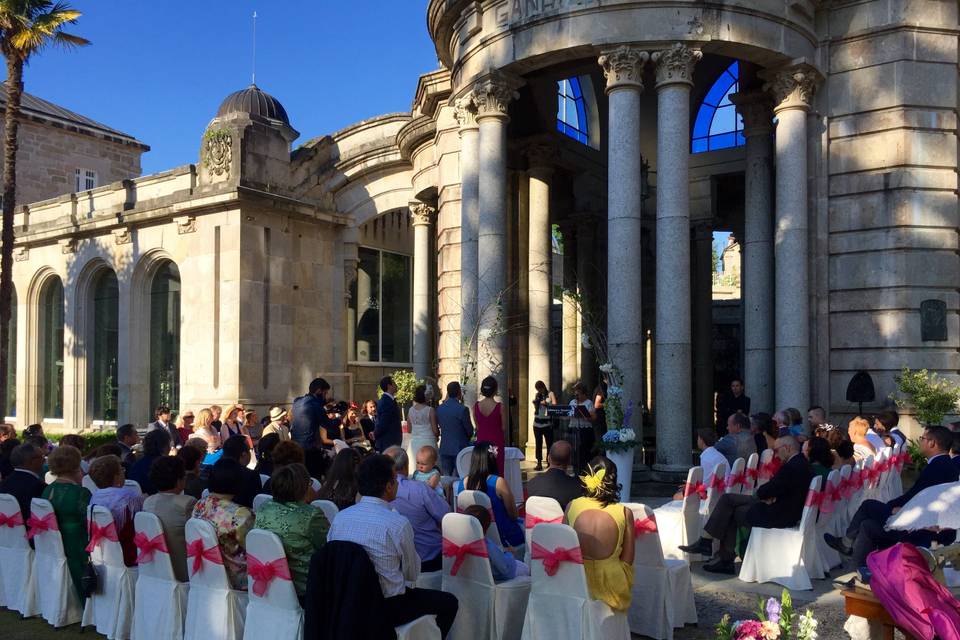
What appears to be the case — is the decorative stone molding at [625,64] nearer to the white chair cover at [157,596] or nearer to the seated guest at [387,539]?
the seated guest at [387,539]

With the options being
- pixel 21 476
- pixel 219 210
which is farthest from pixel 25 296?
pixel 21 476

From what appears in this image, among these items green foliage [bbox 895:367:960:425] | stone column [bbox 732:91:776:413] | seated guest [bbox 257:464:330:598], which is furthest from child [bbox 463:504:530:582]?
green foliage [bbox 895:367:960:425]

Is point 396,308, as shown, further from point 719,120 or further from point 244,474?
point 244,474

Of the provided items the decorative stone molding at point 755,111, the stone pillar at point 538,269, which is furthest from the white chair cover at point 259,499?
the decorative stone molding at point 755,111

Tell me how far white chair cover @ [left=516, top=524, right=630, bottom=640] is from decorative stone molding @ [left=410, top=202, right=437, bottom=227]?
15789 millimetres

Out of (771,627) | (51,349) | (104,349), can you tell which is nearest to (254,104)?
(104,349)

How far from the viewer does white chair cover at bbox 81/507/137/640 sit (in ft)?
21.3

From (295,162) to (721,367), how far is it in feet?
53.3

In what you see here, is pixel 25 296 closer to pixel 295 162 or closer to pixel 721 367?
pixel 295 162

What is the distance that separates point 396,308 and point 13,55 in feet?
38.4

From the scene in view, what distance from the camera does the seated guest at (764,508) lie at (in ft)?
25.8

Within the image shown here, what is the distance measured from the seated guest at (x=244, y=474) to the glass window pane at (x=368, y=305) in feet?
51.4

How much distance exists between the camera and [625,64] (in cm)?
1302

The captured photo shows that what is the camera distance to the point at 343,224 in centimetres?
2155
